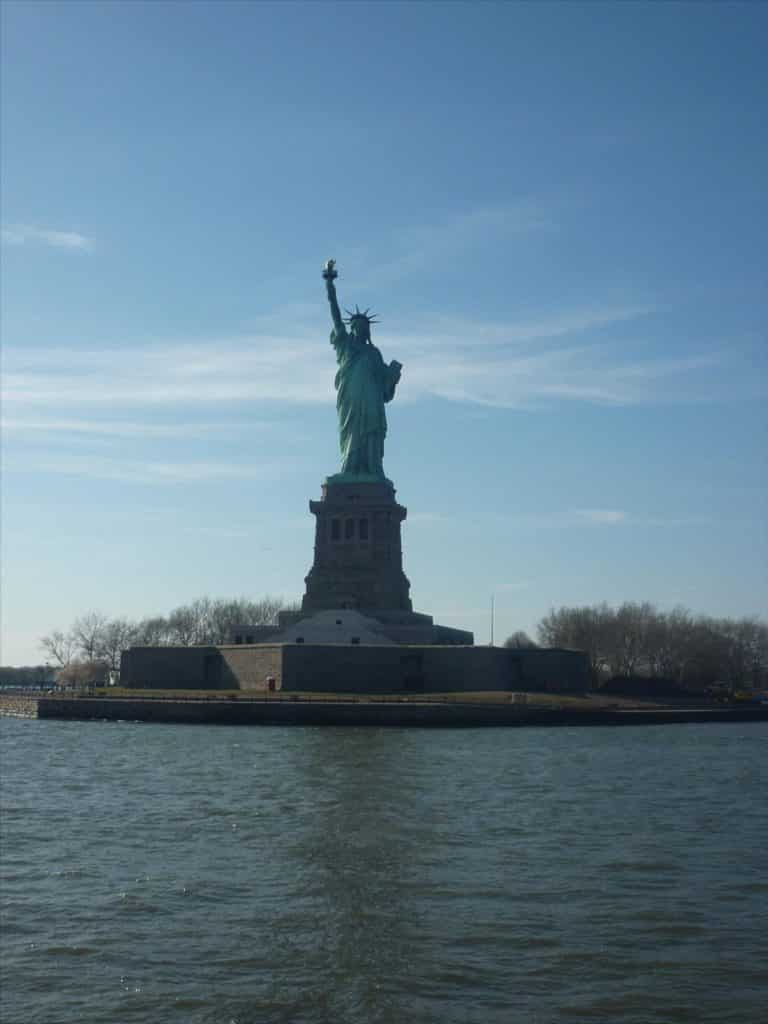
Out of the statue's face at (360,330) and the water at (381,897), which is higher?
the statue's face at (360,330)

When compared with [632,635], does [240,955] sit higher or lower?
lower

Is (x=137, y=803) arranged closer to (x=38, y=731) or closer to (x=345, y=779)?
(x=345, y=779)

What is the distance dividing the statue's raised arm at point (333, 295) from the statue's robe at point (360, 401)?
0.91 ft

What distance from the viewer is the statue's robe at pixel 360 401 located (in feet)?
216

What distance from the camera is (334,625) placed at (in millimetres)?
59094

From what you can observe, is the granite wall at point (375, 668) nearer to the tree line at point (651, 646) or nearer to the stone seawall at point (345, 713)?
the stone seawall at point (345, 713)

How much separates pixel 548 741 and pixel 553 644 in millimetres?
52062

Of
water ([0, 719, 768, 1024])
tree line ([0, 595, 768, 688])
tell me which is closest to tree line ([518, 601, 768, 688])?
tree line ([0, 595, 768, 688])

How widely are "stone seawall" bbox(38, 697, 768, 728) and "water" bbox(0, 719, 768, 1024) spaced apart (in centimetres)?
1820

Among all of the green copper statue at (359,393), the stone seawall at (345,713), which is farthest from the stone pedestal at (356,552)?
the stone seawall at (345,713)

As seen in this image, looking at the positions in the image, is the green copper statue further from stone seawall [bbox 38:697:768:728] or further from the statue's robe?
stone seawall [bbox 38:697:768:728]

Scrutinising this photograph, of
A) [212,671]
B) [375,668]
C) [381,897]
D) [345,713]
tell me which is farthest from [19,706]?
[381,897]

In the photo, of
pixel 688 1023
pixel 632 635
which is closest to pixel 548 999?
pixel 688 1023

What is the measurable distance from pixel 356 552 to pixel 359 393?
8.91 metres
